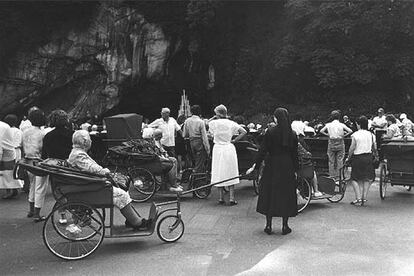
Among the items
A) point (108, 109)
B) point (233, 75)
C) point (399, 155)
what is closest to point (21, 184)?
point (399, 155)

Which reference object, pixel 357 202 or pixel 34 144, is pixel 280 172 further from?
pixel 34 144

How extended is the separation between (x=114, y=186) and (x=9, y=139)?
13.2 feet

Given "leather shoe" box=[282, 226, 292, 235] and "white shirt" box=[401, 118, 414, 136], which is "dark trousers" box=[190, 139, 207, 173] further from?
"white shirt" box=[401, 118, 414, 136]

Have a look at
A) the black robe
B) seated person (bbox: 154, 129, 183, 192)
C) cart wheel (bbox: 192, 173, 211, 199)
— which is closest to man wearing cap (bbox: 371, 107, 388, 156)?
cart wheel (bbox: 192, 173, 211, 199)

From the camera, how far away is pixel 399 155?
30.2 ft

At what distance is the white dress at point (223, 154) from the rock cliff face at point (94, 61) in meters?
21.0

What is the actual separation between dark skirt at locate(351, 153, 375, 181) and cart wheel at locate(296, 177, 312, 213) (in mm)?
1098

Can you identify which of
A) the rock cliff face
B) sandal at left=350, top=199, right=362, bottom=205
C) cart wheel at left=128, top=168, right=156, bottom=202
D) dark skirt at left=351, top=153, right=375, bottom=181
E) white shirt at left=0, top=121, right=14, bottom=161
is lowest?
sandal at left=350, top=199, right=362, bottom=205

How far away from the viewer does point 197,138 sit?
9891mm

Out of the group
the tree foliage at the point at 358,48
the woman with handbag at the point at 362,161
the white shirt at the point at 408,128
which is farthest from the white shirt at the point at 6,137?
the tree foliage at the point at 358,48

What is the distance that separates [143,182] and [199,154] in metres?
1.42

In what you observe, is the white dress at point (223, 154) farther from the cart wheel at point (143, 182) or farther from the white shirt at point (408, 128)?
the white shirt at point (408, 128)

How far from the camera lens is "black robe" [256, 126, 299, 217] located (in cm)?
673

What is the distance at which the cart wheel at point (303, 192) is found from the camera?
830 centimetres
